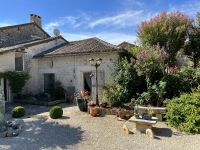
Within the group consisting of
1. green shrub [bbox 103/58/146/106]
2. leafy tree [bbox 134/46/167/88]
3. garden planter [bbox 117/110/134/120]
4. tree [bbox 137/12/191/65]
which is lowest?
garden planter [bbox 117/110/134/120]

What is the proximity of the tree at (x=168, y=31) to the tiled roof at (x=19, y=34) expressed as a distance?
13.0m

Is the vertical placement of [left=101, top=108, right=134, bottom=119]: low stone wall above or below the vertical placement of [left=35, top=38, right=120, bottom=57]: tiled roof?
below

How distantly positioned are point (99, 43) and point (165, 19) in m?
5.10

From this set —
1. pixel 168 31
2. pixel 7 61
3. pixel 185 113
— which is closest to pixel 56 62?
pixel 7 61

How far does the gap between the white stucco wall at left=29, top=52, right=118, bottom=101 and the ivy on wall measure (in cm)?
172

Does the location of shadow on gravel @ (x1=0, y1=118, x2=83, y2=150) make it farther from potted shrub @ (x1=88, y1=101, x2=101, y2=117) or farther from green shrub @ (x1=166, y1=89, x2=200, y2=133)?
green shrub @ (x1=166, y1=89, x2=200, y2=133)

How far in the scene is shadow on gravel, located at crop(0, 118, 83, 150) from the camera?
850 centimetres

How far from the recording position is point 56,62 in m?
18.7

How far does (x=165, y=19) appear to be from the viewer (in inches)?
656

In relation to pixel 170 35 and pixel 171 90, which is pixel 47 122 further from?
pixel 170 35

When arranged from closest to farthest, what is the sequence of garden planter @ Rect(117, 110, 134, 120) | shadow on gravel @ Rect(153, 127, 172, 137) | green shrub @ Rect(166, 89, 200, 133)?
1. shadow on gravel @ Rect(153, 127, 172, 137)
2. green shrub @ Rect(166, 89, 200, 133)
3. garden planter @ Rect(117, 110, 134, 120)

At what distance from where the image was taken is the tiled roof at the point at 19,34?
21858mm

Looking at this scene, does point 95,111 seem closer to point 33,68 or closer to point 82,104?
point 82,104

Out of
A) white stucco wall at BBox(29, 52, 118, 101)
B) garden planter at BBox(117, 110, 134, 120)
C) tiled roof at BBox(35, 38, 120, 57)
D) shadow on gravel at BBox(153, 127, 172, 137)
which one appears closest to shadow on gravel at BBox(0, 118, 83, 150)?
garden planter at BBox(117, 110, 134, 120)
